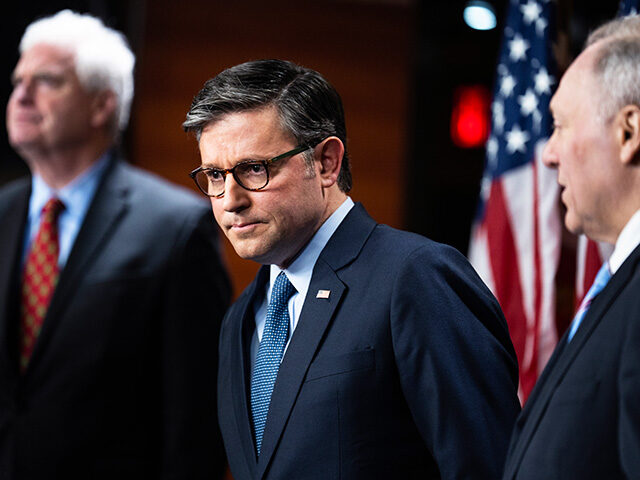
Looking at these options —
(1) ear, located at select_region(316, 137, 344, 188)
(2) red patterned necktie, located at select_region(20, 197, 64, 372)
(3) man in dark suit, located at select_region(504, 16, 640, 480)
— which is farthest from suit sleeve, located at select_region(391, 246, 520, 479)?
(2) red patterned necktie, located at select_region(20, 197, 64, 372)

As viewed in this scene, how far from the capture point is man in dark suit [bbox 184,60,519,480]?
147 cm

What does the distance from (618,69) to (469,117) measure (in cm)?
395

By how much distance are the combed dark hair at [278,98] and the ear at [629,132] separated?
0.53m

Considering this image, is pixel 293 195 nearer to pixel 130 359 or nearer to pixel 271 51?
pixel 130 359

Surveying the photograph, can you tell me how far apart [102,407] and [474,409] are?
4.49 feet

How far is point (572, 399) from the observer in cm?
123

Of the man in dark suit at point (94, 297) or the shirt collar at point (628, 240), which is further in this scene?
the man in dark suit at point (94, 297)

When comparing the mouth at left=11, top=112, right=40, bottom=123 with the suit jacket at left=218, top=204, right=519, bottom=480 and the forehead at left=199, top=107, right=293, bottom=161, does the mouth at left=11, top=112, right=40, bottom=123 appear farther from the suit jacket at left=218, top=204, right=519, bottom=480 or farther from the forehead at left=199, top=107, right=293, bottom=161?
the suit jacket at left=218, top=204, right=519, bottom=480

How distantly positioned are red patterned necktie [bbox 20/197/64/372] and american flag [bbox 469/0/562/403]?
140 centimetres

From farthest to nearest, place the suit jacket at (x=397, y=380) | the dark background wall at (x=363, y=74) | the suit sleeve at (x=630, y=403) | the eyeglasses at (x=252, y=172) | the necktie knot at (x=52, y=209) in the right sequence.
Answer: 1. the dark background wall at (x=363, y=74)
2. the necktie knot at (x=52, y=209)
3. the eyeglasses at (x=252, y=172)
4. the suit jacket at (x=397, y=380)
5. the suit sleeve at (x=630, y=403)

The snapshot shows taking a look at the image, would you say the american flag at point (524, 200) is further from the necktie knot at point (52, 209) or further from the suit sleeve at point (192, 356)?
the necktie knot at point (52, 209)

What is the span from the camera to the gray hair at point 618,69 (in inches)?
53.7

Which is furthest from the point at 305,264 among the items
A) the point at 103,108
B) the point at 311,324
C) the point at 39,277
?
the point at 103,108

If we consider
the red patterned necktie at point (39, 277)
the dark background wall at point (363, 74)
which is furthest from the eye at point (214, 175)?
the dark background wall at point (363, 74)
